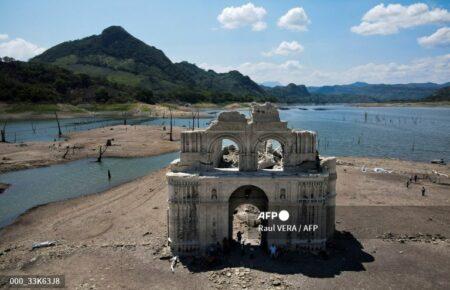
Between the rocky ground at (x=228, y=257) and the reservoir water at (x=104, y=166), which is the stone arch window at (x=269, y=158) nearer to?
the rocky ground at (x=228, y=257)

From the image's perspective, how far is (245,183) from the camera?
24.9m

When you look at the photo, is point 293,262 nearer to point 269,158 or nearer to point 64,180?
point 269,158

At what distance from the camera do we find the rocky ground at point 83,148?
6300 centimetres

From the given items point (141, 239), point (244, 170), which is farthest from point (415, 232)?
point (141, 239)

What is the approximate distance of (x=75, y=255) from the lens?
87.8ft

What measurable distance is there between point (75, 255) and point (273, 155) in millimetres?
19171

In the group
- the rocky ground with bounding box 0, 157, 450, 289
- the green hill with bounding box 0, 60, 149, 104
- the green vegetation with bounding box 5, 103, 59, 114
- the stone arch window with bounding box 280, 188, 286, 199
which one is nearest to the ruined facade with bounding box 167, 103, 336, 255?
the stone arch window with bounding box 280, 188, 286, 199

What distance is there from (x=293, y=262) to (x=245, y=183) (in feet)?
19.6

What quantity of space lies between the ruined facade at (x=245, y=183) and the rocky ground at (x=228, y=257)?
165 centimetres

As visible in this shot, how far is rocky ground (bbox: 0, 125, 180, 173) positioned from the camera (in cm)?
6300

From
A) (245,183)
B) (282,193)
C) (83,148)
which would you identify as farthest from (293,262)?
(83,148)

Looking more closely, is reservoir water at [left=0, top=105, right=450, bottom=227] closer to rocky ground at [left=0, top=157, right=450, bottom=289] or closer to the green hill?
rocky ground at [left=0, top=157, right=450, bottom=289]

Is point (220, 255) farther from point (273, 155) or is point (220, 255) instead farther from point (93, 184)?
point (93, 184)

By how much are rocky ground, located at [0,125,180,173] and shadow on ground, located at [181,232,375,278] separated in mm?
45285
